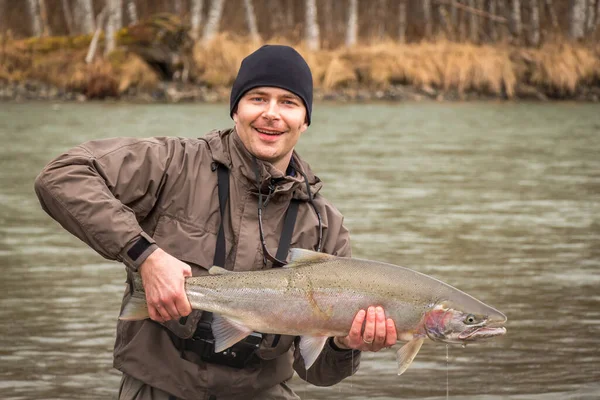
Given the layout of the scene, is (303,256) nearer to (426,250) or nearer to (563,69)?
(426,250)

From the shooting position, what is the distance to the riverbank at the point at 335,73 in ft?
101

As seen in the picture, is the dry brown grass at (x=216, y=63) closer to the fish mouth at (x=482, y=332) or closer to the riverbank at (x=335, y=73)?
the riverbank at (x=335, y=73)

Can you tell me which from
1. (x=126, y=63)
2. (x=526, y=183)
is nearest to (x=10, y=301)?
(x=526, y=183)

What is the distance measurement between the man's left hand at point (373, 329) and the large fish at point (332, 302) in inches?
1.1

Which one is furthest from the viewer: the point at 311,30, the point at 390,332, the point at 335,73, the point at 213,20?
the point at 311,30

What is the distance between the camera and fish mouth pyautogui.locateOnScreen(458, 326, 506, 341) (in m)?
3.92

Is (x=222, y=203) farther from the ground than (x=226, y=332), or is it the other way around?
(x=222, y=203)

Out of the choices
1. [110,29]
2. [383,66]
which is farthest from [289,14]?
[110,29]

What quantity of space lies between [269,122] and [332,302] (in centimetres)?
77

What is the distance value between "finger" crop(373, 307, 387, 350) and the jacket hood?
602 millimetres

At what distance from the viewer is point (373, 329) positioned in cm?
393

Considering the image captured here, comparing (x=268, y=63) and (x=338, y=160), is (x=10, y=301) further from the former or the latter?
(x=338, y=160)

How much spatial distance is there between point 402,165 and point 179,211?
13.1m

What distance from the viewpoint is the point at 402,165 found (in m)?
17.2
